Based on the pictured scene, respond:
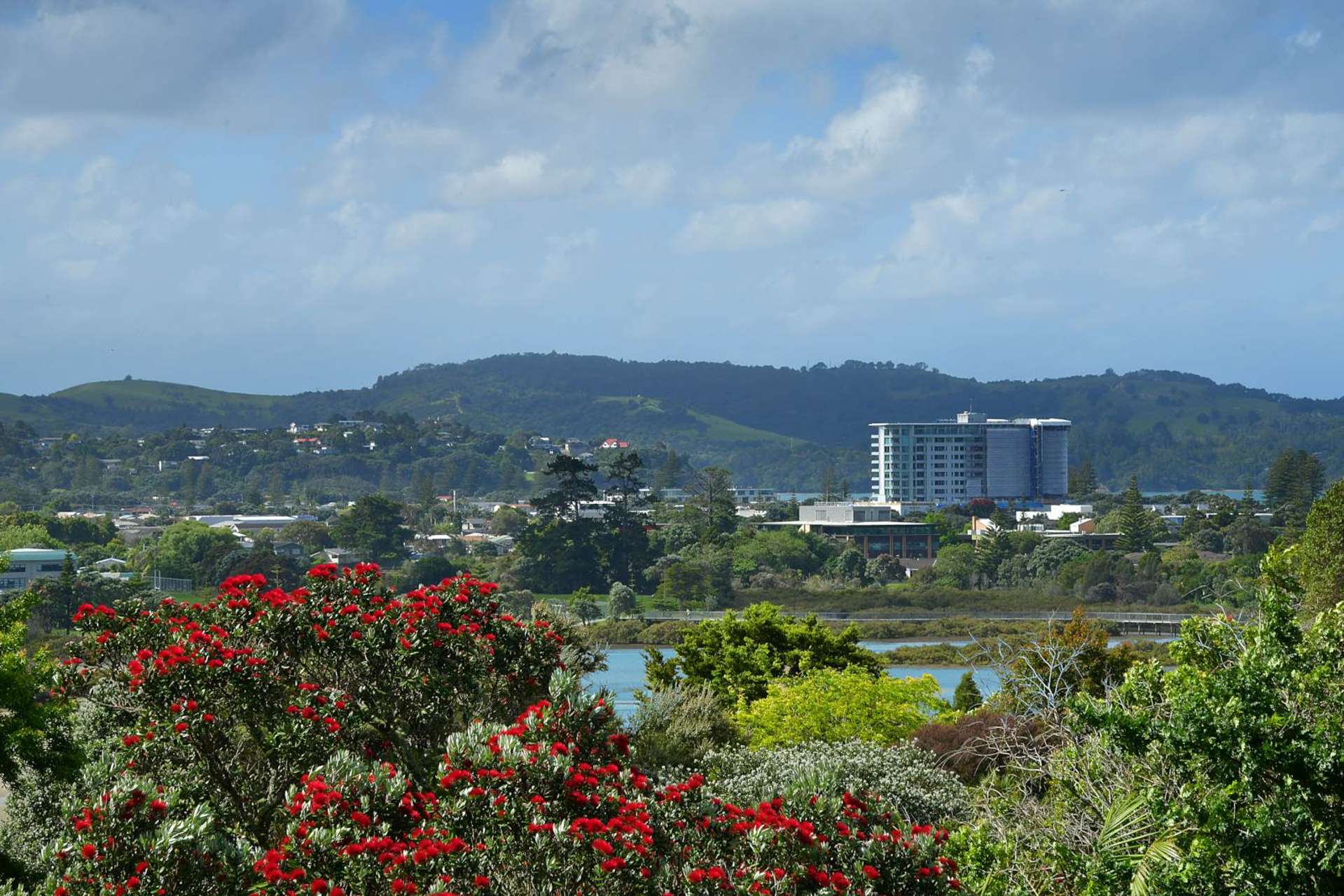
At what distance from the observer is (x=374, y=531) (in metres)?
78.0

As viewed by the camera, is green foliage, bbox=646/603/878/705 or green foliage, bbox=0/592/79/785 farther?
green foliage, bbox=646/603/878/705

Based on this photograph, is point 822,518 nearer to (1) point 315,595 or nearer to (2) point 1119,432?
(1) point 315,595

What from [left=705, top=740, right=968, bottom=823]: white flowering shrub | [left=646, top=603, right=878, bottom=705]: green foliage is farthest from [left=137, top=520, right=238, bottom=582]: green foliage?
[left=705, top=740, right=968, bottom=823]: white flowering shrub

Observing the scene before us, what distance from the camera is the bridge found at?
197ft

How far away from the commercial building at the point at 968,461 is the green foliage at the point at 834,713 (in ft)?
398

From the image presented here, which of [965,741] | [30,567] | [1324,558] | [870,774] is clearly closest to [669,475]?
[30,567]

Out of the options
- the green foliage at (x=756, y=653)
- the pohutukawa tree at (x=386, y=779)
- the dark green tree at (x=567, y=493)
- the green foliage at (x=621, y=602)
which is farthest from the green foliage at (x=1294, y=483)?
the pohutukawa tree at (x=386, y=779)

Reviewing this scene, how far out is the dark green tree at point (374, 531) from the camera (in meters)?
77.7

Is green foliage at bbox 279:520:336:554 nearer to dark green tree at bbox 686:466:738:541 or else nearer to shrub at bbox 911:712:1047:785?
dark green tree at bbox 686:466:738:541

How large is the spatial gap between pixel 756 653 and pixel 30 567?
48.0 metres

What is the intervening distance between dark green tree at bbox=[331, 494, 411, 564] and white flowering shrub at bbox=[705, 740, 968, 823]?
6637 cm

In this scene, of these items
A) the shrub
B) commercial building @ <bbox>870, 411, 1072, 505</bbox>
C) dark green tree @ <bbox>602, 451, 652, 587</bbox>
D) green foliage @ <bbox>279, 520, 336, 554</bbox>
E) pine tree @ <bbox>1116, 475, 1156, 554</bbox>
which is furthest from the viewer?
commercial building @ <bbox>870, 411, 1072, 505</bbox>

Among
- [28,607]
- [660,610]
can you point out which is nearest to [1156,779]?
[28,607]

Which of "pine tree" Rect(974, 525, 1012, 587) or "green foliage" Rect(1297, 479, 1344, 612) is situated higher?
"green foliage" Rect(1297, 479, 1344, 612)
